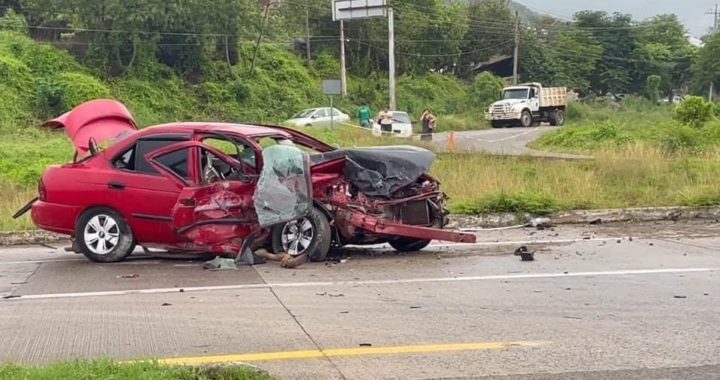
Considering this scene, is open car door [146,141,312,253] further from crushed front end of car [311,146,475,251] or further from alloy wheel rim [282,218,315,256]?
crushed front end of car [311,146,475,251]

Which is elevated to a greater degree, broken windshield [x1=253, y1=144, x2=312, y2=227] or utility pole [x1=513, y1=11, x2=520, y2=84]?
utility pole [x1=513, y1=11, x2=520, y2=84]

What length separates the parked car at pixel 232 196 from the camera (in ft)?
Result: 32.3

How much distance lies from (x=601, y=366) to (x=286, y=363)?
200 centimetres

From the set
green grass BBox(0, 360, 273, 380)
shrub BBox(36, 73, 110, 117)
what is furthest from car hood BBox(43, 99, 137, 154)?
shrub BBox(36, 73, 110, 117)

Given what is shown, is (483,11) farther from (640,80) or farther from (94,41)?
(94,41)

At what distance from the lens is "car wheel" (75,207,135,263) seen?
10.2 meters

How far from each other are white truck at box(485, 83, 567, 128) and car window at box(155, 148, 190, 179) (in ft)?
137

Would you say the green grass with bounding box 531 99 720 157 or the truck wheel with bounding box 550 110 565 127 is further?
the truck wheel with bounding box 550 110 565 127

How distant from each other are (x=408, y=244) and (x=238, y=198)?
2.35 metres

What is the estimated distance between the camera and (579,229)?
43.0ft

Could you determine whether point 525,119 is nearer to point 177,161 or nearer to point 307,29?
point 307,29

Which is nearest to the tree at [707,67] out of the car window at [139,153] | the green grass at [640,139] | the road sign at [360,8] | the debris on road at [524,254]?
the road sign at [360,8]

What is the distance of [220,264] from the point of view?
32.1 ft

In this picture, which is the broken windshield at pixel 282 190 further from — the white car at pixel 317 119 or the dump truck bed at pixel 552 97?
the dump truck bed at pixel 552 97
